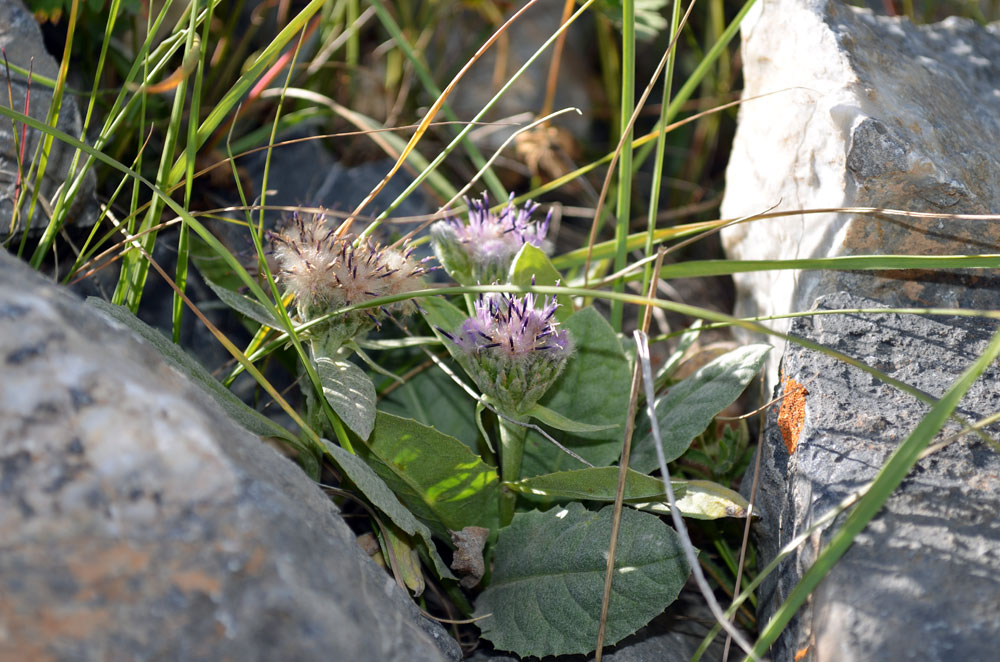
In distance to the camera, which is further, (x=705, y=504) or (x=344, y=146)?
(x=344, y=146)

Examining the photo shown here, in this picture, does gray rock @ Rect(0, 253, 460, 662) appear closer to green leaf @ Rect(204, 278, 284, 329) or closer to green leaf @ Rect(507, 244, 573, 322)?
green leaf @ Rect(204, 278, 284, 329)

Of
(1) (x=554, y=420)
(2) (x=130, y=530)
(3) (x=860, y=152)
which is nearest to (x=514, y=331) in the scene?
(1) (x=554, y=420)

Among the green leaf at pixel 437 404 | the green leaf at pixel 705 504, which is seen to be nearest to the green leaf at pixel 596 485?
the green leaf at pixel 705 504

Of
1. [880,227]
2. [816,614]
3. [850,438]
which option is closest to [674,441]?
[850,438]

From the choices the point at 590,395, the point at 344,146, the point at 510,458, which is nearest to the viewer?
the point at 510,458

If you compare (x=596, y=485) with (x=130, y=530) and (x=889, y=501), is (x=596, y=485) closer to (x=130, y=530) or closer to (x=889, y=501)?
(x=889, y=501)

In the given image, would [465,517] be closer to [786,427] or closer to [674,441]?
[674,441]
